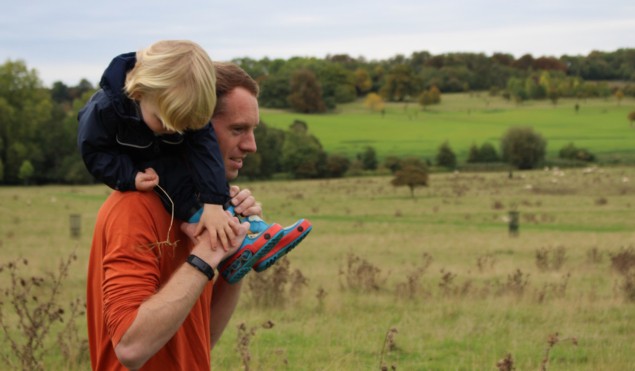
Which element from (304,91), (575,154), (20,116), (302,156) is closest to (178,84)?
(302,156)

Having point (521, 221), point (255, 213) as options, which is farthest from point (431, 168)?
point (255, 213)

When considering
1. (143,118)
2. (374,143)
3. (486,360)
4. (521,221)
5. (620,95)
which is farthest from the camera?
(620,95)

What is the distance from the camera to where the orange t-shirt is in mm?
2387

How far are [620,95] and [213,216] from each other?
425 feet

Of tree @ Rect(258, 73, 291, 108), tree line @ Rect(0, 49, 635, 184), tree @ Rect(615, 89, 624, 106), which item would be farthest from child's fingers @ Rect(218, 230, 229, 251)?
tree @ Rect(615, 89, 624, 106)

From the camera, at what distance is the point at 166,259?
103 inches

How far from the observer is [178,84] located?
2389 mm

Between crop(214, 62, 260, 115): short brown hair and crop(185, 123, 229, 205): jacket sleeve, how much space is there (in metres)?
0.21

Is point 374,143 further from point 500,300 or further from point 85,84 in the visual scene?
point 500,300

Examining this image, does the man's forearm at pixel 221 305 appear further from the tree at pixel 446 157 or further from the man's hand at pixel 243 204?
the tree at pixel 446 157

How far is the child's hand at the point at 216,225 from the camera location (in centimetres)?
254

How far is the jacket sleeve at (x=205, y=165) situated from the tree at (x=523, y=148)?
73620mm

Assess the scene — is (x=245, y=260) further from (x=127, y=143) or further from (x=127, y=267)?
(x=127, y=143)

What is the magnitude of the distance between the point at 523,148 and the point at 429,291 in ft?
213
